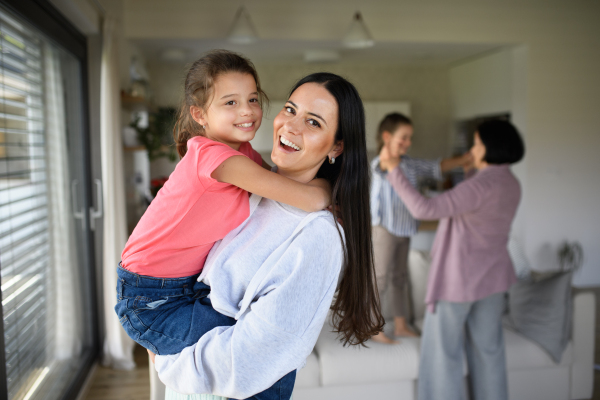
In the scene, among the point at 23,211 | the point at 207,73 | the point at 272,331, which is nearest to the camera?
the point at 272,331

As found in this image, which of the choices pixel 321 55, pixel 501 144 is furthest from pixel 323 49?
pixel 501 144

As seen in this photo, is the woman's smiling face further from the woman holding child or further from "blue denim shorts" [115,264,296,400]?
"blue denim shorts" [115,264,296,400]

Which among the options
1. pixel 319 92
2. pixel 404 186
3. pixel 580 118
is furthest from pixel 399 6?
pixel 319 92

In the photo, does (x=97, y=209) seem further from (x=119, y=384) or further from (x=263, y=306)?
(x=263, y=306)

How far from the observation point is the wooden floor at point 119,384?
3.02 metres

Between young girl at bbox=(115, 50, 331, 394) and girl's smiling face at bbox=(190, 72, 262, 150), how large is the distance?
13cm

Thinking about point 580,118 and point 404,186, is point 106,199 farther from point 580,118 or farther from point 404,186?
point 580,118

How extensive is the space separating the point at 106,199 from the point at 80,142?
422 millimetres

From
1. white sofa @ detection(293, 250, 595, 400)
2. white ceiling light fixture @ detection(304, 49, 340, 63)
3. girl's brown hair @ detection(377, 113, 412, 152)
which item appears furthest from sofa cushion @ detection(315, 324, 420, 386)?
white ceiling light fixture @ detection(304, 49, 340, 63)

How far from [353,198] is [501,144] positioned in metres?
1.41

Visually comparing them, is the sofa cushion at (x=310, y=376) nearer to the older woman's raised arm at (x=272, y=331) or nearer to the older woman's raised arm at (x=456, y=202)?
the older woman's raised arm at (x=456, y=202)

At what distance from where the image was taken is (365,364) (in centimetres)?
248

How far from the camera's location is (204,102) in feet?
4.29

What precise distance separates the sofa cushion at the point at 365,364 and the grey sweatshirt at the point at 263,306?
5.00ft
